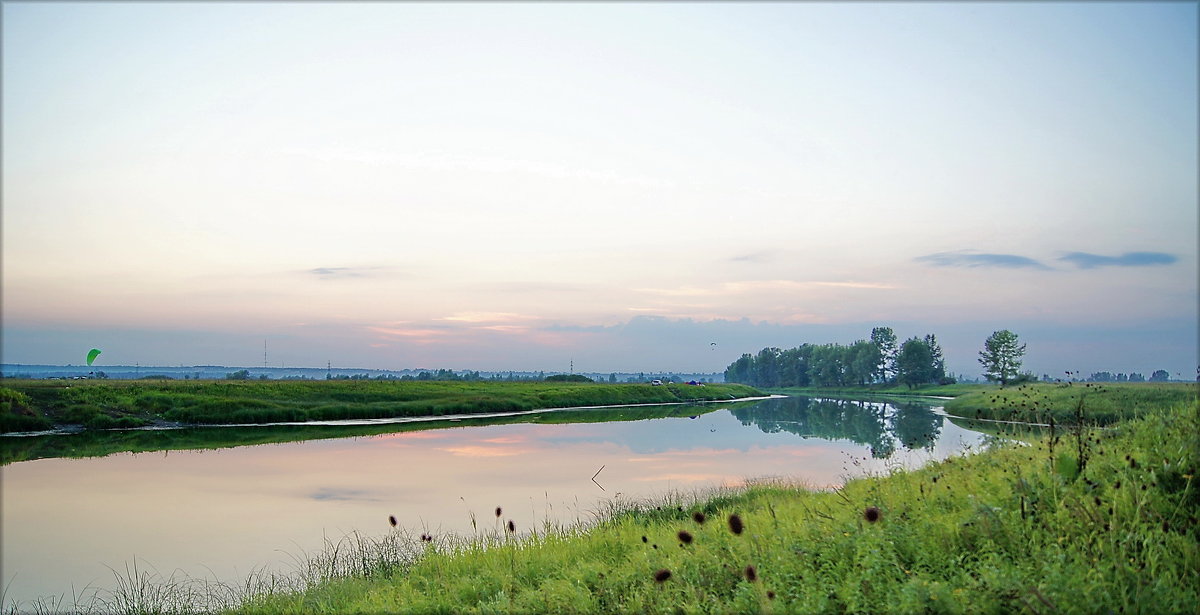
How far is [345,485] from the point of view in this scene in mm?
22953

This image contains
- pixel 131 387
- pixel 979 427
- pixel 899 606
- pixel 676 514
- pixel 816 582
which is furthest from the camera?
pixel 131 387

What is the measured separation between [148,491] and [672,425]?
3613cm

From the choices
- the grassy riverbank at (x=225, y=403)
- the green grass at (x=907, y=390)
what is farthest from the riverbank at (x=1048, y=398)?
the grassy riverbank at (x=225, y=403)

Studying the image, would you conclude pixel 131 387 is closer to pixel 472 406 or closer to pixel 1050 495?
pixel 472 406

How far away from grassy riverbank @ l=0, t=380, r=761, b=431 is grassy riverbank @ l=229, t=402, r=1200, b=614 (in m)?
39.1

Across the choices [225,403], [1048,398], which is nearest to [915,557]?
[1048,398]

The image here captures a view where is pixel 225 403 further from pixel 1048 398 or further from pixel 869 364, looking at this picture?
pixel 869 364

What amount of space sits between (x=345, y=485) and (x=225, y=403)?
2953cm

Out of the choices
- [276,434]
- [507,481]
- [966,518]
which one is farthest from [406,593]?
[276,434]

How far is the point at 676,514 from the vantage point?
1409cm

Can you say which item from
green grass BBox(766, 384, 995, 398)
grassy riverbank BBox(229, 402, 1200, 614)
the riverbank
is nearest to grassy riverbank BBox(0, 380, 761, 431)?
grassy riverbank BBox(229, 402, 1200, 614)

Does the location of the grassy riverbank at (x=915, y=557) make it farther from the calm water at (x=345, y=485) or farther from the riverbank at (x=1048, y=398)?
the calm water at (x=345, y=485)

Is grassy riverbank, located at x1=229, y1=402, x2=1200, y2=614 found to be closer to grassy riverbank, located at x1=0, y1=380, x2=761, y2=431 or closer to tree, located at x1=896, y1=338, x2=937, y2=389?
grassy riverbank, located at x1=0, y1=380, x2=761, y2=431

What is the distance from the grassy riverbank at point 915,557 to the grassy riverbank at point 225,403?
1538 inches
